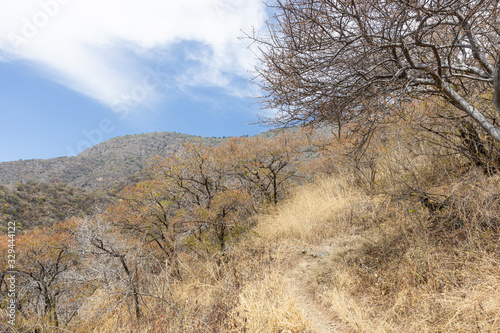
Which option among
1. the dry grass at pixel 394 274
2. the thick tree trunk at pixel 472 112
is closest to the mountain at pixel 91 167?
the dry grass at pixel 394 274

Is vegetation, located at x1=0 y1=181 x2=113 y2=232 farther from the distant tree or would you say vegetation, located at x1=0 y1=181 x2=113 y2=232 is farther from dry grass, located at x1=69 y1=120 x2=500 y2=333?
dry grass, located at x1=69 y1=120 x2=500 y2=333

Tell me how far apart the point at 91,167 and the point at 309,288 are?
10658cm

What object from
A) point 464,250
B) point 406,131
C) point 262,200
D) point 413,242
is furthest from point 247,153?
point 464,250

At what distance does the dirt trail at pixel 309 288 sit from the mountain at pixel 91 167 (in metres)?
64.2

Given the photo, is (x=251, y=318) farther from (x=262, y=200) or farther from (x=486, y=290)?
(x=262, y=200)

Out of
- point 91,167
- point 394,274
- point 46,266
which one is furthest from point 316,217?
point 91,167

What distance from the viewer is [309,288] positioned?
406cm

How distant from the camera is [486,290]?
230 centimetres

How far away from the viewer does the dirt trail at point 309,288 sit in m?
3.01

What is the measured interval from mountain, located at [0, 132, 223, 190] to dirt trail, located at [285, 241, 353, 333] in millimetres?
64245

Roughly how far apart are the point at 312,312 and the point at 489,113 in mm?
4380

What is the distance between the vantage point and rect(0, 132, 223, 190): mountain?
75625 millimetres

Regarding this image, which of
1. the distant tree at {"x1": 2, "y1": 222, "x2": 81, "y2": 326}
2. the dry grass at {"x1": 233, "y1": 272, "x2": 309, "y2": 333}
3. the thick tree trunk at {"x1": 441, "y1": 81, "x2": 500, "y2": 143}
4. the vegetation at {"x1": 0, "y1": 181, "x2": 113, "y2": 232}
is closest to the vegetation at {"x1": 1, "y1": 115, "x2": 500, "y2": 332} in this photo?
the dry grass at {"x1": 233, "y1": 272, "x2": 309, "y2": 333}

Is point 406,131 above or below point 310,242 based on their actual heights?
above
